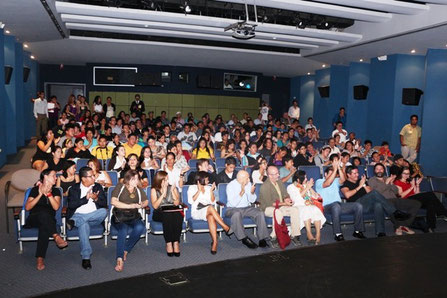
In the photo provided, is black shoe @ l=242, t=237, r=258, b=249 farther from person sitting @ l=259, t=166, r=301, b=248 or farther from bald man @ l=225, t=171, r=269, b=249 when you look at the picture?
person sitting @ l=259, t=166, r=301, b=248

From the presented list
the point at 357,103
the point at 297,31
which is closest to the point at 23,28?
the point at 297,31

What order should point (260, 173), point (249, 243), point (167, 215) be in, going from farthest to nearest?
1. point (260, 173)
2. point (249, 243)
3. point (167, 215)

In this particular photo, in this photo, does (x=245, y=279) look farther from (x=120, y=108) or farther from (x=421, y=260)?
(x=120, y=108)

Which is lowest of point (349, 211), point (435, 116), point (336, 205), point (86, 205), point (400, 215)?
point (400, 215)

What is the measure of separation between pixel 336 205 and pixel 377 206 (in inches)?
31.7

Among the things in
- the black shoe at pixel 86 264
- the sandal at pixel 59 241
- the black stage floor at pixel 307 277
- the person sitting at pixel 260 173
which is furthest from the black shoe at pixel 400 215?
the sandal at pixel 59 241

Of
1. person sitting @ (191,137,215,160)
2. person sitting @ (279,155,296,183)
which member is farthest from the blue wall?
person sitting @ (191,137,215,160)

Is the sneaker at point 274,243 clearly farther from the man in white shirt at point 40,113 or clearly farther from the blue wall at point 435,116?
the man in white shirt at point 40,113

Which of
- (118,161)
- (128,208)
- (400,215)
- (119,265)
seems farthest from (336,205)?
(118,161)

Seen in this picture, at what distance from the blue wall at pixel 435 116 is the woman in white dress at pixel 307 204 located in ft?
23.4

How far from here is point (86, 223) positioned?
17.2 feet

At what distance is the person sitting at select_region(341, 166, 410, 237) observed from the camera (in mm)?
6652

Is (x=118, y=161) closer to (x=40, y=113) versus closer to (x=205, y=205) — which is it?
(x=205, y=205)

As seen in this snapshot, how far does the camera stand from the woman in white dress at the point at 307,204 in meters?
6.25
